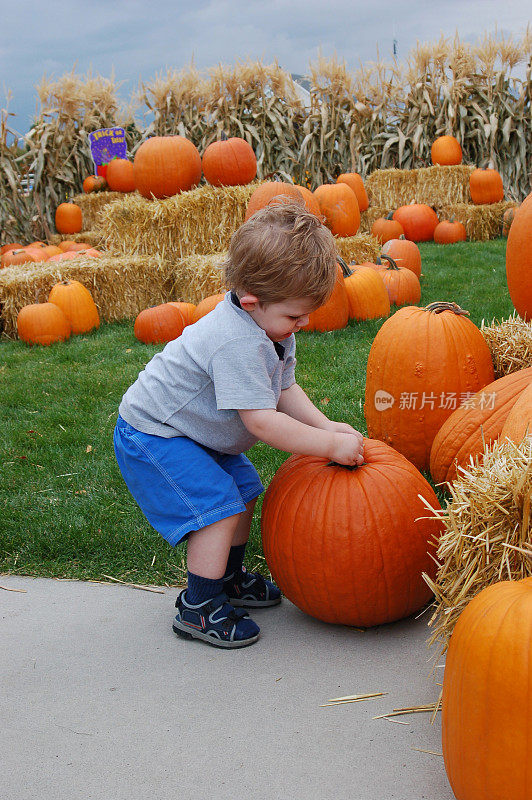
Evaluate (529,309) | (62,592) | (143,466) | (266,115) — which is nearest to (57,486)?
(62,592)

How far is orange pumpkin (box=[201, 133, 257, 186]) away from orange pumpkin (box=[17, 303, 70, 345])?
93.1 inches

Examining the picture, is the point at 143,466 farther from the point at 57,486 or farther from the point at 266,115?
the point at 266,115

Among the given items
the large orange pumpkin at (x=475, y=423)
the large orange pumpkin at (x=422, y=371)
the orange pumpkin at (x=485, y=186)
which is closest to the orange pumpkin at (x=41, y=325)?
the large orange pumpkin at (x=422, y=371)

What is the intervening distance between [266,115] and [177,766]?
465 inches

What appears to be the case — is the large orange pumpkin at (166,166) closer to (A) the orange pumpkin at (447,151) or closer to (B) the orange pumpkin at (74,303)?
(B) the orange pumpkin at (74,303)

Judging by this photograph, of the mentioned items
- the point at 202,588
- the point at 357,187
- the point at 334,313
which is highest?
the point at 357,187

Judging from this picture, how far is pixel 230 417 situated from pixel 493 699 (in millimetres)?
1230

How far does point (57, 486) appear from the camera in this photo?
3523mm

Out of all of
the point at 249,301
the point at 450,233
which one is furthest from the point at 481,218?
the point at 249,301

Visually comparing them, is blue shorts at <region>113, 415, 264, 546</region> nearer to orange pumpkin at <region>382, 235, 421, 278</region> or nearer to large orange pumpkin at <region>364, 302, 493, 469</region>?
large orange pumpkin at <region>364, 302, 493, 469</region>

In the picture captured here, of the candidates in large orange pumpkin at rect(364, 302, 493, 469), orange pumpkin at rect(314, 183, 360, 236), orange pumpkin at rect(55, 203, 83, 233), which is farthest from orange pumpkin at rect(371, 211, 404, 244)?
large orange pumpkin at rect(364, 302, 493, 469)

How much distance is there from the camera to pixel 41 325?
662 cm

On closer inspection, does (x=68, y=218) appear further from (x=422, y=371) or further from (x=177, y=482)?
(x=177, y=482)

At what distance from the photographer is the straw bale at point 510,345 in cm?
320
